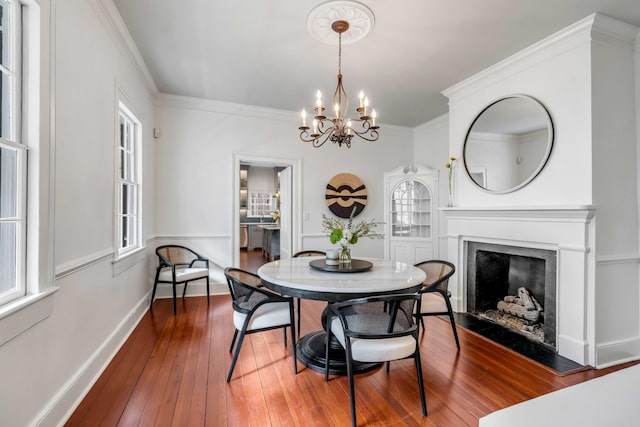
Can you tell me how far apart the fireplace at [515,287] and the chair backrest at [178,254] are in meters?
3.41

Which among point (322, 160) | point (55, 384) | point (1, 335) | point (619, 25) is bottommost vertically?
point (55, 384)

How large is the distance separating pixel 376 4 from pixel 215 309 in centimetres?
349

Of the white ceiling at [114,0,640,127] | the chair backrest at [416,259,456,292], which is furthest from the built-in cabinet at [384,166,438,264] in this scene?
the chair backrest at [416,259,456,292]

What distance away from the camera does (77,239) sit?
6.39 ft

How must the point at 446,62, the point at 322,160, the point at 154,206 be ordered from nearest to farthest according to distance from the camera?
1. the point at 446,62
2. the point at 154,206
3. the point at 322,160

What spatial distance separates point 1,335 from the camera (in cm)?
121

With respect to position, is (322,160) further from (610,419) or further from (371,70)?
(610,419)

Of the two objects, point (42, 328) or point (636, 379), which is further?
point (42, 328)

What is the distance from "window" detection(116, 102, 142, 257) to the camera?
3.06 meters

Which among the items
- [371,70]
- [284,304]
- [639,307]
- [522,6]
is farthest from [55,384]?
[639,307]

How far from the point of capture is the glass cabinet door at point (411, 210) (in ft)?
15.6

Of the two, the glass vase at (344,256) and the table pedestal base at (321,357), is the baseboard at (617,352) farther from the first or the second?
the glass vase at (344,256)

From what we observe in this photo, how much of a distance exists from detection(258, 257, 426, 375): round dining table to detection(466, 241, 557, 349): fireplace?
126 centimetres

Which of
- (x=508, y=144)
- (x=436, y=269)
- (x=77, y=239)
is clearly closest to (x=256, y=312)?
(x=77, y=239)
